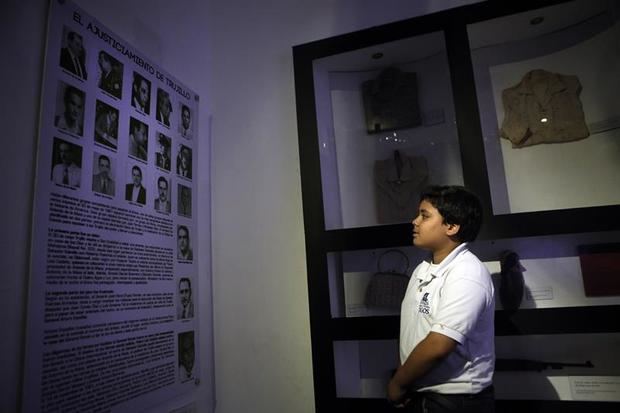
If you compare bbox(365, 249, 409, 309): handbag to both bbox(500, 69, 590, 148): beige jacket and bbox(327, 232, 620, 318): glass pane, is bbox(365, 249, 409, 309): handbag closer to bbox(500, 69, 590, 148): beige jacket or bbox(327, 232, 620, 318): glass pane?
bbox(327, 232, 620, 318): glass pane

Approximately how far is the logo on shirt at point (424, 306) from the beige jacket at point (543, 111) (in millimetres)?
1145

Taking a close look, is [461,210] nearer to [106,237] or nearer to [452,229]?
[452,229]

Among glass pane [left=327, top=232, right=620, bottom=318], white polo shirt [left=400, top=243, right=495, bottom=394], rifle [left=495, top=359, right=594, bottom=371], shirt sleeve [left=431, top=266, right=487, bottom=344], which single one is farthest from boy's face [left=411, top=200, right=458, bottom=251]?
rifle [left=495, top=359, right=594, bottom=371]

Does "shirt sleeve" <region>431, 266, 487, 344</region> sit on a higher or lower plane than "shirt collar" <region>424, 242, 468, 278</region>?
lower

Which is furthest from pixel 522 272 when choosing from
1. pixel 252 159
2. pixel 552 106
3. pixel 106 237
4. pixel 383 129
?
pixel 106 237

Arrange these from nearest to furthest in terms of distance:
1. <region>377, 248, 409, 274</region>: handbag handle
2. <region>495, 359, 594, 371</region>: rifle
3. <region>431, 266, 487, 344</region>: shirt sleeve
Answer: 1. <region>431, 266, 487, 344</region>: shirt sleeve
2. <region>495, 359, 594, 371</region>: rifle
3. <region>377, 248, 409, 274</region>: handbag handle

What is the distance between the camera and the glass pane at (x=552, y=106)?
6.21 feet

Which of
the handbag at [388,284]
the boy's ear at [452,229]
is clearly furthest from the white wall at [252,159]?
the boy's ear at [452,229]

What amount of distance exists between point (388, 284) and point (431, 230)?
0.55 metres

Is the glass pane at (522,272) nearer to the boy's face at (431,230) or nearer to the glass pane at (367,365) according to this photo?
the glass pane at (367,365)

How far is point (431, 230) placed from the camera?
1537 mm

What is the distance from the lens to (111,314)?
148 cm

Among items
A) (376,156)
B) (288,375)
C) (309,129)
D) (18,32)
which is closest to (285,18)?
(309,129)

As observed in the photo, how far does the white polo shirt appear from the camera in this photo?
1.26 meters
